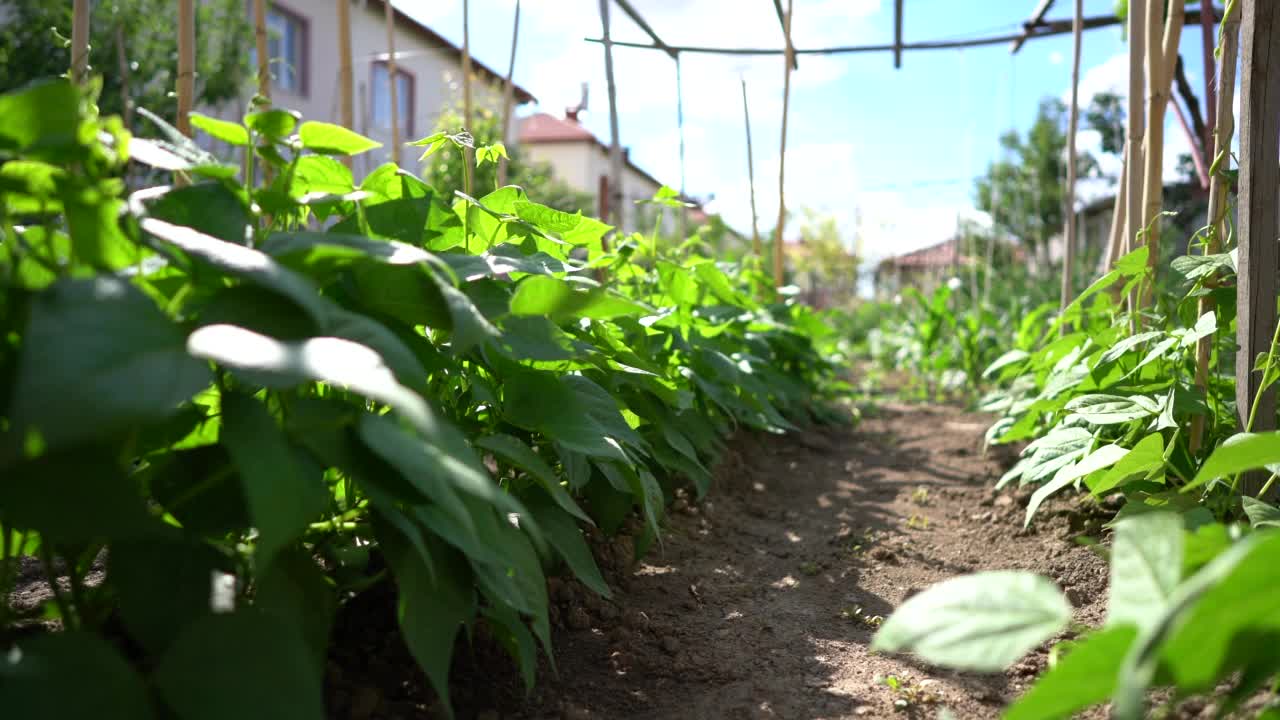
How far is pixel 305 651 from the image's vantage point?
28.5 inches

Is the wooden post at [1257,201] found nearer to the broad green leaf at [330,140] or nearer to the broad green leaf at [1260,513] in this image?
the broad green leaf at [1260,513]

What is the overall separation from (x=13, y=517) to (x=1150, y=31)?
8.24ft

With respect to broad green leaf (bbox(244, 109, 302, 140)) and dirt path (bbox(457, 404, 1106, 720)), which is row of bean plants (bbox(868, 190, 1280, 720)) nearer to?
dirt path (bbox(457, 404, 1106, 720))

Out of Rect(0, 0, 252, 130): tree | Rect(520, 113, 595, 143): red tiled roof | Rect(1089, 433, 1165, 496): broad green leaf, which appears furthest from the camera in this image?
Rect(520, 113, 595, 143): red tiled roof

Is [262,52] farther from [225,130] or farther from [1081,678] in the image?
[1081,678]

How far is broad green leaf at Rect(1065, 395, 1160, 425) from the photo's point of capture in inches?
67.1

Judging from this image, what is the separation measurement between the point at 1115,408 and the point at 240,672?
1.63m

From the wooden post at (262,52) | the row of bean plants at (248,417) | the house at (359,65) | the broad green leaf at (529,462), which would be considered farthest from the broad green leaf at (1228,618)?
the house at (359,65)

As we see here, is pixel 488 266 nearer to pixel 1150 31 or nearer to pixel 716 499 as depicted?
pixel 716 499

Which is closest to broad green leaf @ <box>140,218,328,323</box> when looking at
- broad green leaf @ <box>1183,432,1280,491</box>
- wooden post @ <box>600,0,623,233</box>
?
broad green leaf @ <box>1183,432,1280,491</box>

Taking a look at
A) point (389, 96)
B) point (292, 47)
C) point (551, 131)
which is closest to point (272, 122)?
point (292, 47)

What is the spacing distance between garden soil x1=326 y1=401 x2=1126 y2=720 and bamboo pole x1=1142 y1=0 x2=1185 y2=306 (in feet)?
2.15

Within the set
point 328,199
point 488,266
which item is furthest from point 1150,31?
point 328,199

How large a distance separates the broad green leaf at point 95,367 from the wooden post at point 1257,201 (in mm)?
1714
